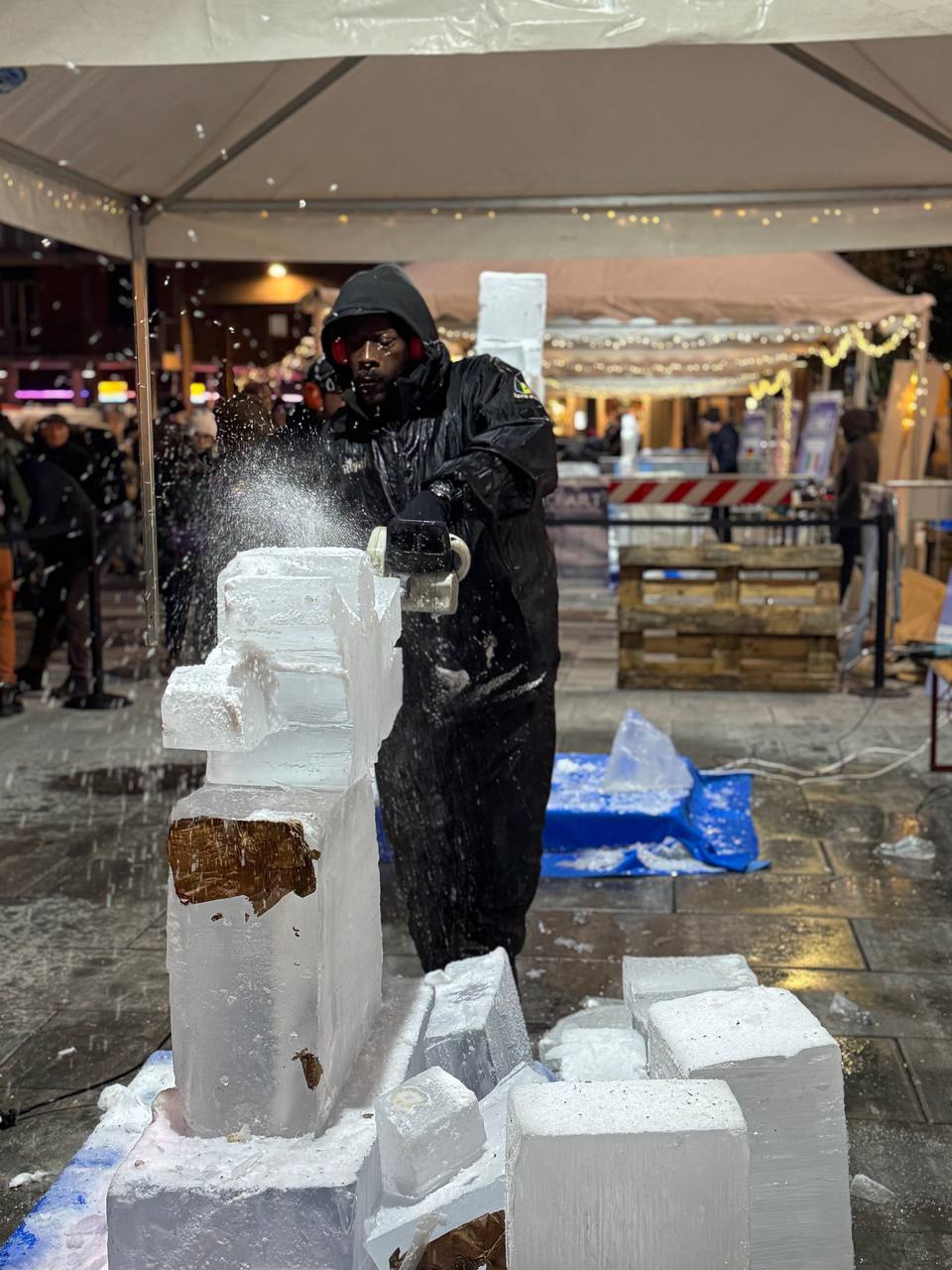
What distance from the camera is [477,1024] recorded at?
2.95m

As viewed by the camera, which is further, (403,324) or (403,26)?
(403,324)

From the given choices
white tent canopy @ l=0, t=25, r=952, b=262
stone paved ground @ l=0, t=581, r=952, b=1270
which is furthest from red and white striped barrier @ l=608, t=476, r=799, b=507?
white tent canopy @ l=0, t=25, r=952, b=262

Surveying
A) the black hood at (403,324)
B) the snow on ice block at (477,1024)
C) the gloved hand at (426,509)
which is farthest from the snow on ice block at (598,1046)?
the black hood at (403,324)

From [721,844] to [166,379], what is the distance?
26.0m

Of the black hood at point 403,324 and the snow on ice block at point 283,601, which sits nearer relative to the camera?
the snow on ice block at point 283,601

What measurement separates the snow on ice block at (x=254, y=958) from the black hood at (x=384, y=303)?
165 centimetres

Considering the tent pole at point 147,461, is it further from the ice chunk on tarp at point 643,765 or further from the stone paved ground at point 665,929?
the ice chunk on tarp at point 643,765

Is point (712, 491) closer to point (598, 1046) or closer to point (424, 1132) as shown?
point (598, 1046)

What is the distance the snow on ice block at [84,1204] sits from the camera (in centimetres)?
250

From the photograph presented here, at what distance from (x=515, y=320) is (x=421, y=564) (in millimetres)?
3286

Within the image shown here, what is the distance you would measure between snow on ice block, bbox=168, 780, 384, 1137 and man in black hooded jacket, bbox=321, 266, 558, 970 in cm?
138

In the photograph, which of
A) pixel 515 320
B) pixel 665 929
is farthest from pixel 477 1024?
pixel 515 320

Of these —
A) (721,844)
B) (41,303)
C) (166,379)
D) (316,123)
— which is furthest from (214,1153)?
(41,303)

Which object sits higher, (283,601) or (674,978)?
(283,601)
